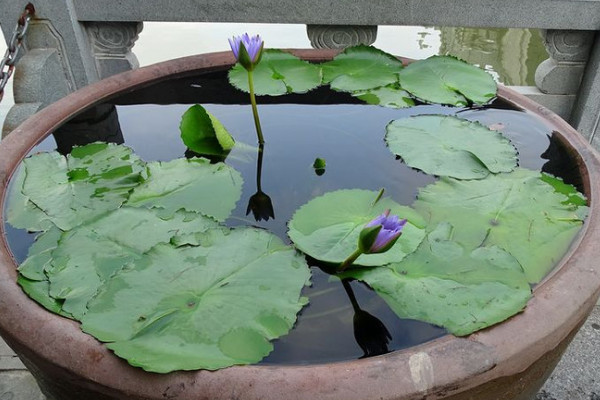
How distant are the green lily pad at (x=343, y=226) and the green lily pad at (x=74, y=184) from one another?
326 millimetres

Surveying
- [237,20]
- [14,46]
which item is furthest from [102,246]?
[237,20]

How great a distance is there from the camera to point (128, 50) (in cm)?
190

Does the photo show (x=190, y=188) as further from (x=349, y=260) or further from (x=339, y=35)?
(x=339, y=35)

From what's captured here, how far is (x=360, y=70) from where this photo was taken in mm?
1228

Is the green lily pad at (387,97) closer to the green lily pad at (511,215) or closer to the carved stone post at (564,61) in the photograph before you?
the green lily pad at (511,215)

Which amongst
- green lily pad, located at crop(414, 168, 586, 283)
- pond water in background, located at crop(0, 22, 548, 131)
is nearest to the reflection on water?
pond water in background, located at crop(0, 22, 548, 131)

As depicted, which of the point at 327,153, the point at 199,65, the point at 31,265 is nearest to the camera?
the point at 31,265

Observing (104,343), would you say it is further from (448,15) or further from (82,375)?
(448,15)

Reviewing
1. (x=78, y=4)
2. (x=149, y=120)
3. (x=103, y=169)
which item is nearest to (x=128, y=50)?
(x=78, y=4)

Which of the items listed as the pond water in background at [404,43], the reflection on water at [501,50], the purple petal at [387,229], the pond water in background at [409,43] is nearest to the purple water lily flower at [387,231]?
the purple petal at [387,229]

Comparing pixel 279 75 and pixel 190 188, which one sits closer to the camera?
pixel 190 188

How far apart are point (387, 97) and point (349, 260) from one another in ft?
1.93

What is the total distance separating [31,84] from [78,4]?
33 cm

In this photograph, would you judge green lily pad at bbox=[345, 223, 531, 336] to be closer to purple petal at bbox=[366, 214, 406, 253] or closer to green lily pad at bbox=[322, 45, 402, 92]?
purple petal at bbox=[366, 214, 406, 253]
